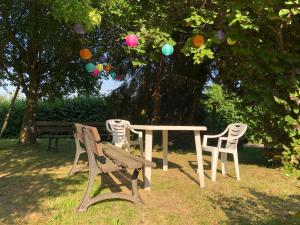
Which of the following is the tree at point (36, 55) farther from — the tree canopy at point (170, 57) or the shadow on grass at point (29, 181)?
the shadow on grass at point (29, 181)

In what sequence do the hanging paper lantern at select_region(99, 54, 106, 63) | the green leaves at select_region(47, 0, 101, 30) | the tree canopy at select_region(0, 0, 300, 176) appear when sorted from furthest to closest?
1. the hanging paper lantern at select_region(99, 54, 106, 63)
2. the tree canopy at select_region(0, 0, 300, 176)
3. the green leaves at select_region(47, 0, 101, 30)

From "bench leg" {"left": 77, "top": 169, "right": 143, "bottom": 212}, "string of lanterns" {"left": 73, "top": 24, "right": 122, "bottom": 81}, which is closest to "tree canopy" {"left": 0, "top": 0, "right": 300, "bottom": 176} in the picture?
"string of lanterns" {"left": 73, "top": 24, "right": 122, "bottom": 81}

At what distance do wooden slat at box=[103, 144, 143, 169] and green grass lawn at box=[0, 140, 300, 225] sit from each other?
0.59 meters

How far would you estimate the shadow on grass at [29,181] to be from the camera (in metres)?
5.35

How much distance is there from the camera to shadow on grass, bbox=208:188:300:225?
16.3ft

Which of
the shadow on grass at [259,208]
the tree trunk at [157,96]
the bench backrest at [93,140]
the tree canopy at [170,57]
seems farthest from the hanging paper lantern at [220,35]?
the tree trunk at [157,96]

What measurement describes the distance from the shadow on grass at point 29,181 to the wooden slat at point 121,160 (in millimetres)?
854

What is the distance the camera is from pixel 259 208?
18.3 feet

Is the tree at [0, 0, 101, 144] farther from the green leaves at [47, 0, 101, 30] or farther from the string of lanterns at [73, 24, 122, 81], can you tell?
the green leaves at [47, 0, 101, 30]

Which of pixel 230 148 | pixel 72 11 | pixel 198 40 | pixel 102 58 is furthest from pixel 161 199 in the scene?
pixel 102 58

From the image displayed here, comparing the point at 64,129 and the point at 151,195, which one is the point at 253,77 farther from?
the point at 64,129

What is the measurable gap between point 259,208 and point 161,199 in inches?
53.0

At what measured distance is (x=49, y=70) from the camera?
1253 centimetres

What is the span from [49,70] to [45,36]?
187 centimetres
